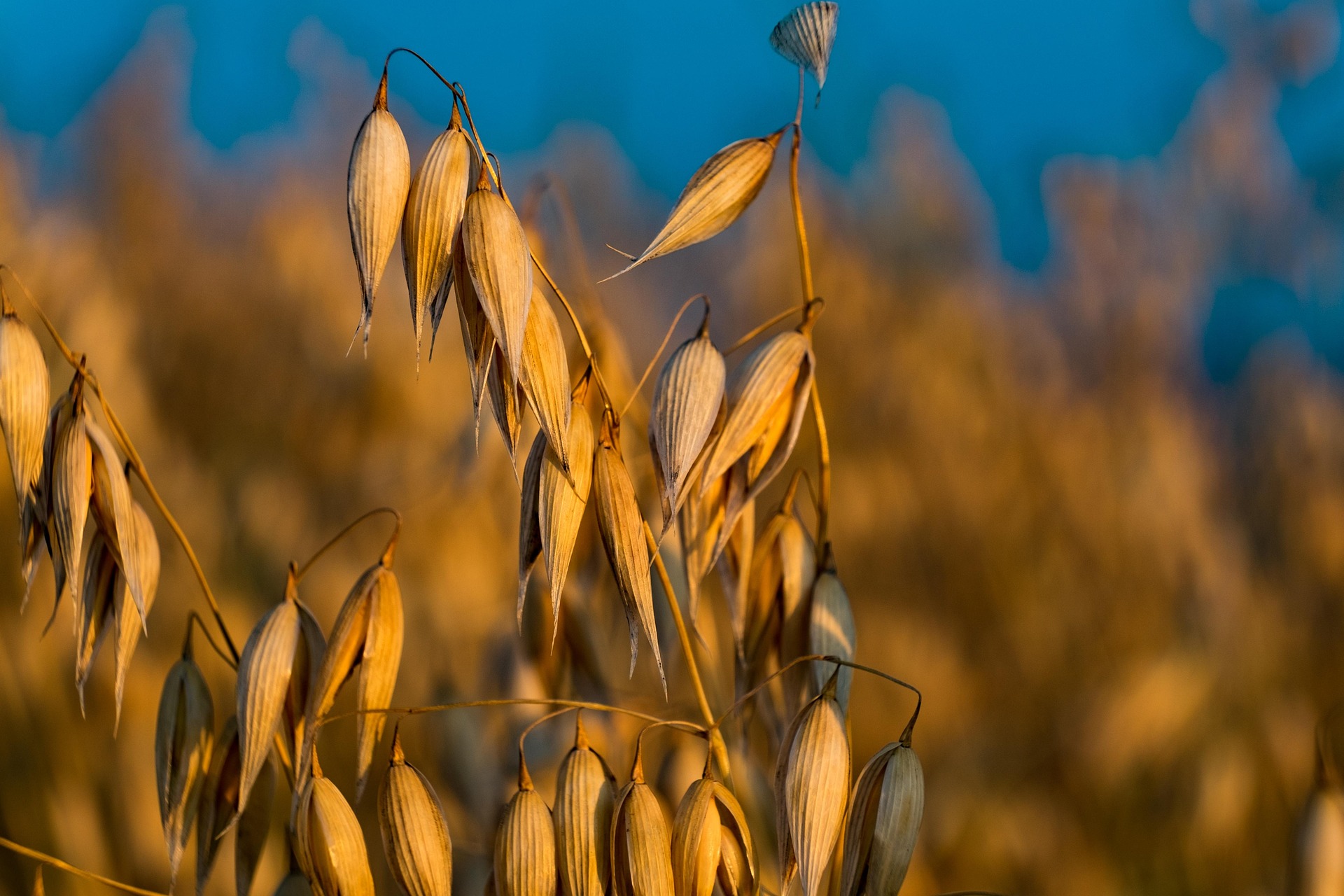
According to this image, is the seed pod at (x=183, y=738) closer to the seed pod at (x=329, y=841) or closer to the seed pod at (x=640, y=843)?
the seed pod at (x=329, y=841)

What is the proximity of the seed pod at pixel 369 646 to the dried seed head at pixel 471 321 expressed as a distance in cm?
7

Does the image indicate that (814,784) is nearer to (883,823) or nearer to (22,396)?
(883,823)

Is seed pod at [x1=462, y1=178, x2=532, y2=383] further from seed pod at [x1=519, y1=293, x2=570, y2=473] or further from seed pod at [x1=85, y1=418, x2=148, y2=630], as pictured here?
seed pod at [x1=85, y1=418, x2=148, y2=630]

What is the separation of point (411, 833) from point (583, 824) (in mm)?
54

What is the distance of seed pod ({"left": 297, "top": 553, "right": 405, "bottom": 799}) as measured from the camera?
34cm

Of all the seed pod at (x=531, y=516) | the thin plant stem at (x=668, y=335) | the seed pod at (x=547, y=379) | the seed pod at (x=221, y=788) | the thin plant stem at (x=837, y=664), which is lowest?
the thin plant stem at (x=837, y=664)

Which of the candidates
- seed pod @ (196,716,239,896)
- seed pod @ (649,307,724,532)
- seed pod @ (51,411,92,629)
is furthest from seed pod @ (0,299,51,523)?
seed pod @ (649,307,724,532)

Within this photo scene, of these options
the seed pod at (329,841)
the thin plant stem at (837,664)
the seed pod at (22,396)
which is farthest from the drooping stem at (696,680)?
the seed pod at (22,396)

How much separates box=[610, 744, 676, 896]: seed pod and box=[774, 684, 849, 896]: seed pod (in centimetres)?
4

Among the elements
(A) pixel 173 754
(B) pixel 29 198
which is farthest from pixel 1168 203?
(B) pixel 29 198

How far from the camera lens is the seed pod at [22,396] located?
1.15 feet

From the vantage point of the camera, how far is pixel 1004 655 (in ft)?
2.83

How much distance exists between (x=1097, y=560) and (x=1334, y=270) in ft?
1.19

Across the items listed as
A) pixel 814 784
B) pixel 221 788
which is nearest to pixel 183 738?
pixel 221 788
